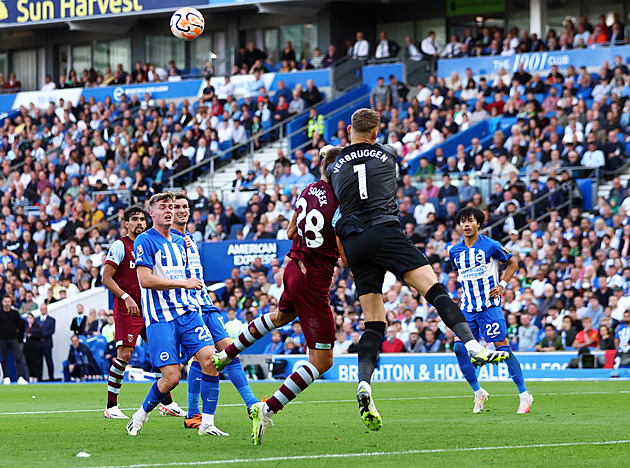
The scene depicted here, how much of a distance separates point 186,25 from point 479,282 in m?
12.9

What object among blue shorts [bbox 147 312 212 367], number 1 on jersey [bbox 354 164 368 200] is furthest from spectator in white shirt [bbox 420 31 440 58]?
number 1 on jersey [bbox 354 164 368 200]

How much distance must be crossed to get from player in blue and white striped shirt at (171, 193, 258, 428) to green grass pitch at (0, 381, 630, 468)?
0.30 meters

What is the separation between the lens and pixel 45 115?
3878 cm

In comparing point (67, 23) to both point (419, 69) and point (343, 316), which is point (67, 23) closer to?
point (419, 69)

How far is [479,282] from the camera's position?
42.2 feet

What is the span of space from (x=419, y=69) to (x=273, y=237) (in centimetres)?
923

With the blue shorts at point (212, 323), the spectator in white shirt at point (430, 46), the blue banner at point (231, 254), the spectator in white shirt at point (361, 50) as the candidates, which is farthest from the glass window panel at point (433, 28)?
the blue shorts at point (212, 323)

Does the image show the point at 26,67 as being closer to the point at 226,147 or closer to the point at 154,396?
the point at 226,147

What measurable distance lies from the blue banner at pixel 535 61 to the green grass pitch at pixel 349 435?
16.3 meters

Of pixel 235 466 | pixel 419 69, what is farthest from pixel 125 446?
pixel 419 69

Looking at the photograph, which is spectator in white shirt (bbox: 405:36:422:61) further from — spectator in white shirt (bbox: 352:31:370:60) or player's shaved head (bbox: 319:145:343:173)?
player's shaved head (bbox: 319:145:343:173)

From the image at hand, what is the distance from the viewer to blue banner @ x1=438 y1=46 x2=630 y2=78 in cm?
2973

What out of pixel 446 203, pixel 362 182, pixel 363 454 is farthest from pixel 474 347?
pixel 446 203

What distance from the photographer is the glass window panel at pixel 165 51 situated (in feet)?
137
